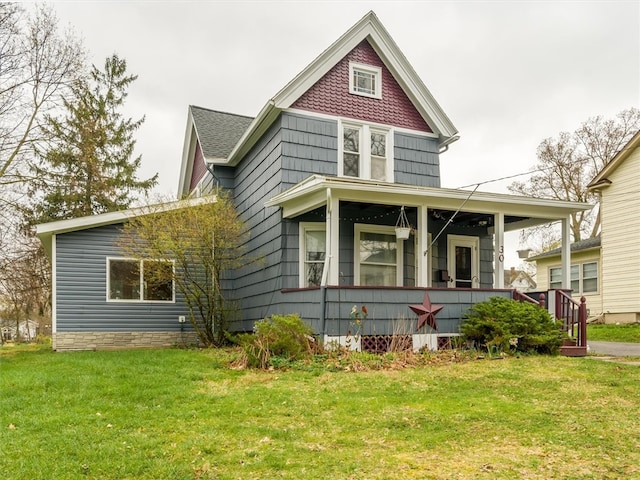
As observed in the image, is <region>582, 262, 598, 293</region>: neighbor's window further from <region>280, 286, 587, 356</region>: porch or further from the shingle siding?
<region>280, 286, 587, 356</region>: porch

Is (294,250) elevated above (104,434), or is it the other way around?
(294,250)

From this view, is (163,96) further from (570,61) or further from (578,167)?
(578,167)

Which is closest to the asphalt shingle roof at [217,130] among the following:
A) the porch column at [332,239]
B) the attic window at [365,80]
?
the attic window at [365,80]

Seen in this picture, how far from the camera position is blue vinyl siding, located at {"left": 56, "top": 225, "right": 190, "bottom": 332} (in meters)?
12.7

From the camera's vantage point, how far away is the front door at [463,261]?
13250 millimetres

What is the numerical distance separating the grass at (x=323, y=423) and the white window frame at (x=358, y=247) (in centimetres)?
387

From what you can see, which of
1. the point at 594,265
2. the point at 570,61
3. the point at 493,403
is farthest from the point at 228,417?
the point at 594,265

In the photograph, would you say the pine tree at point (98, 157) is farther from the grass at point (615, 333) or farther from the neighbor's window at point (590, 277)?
the grass at point (615, 333)

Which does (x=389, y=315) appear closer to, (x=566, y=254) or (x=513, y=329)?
(x=513, y=329)

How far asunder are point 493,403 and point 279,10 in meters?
11.1

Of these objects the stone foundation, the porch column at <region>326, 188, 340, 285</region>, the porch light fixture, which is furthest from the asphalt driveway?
the stone foundation

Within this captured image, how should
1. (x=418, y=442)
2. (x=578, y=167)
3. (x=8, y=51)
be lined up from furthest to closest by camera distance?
(x=578, y=167), (x=8, y=51), (x=418, y=442)

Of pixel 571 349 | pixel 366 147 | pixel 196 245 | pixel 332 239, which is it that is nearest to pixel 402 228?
pixel 332 239

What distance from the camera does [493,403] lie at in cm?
586
